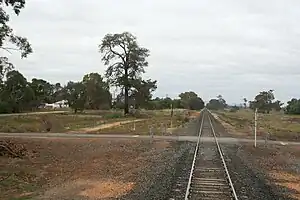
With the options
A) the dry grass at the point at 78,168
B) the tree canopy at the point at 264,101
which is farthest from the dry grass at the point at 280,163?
the tree canopy at the point at 264,101

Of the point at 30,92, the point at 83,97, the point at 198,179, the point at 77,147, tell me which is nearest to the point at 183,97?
the point at 83,97

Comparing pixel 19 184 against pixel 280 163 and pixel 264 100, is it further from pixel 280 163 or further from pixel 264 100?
pixel 264 100

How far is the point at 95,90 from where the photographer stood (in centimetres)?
9519

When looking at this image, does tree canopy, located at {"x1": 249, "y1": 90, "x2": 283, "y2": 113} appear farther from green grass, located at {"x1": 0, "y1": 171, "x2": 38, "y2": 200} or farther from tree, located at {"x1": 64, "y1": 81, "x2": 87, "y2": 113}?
green grass, located at {"x1": 0, "y1": 171, "x2": 38, "y2": 200}

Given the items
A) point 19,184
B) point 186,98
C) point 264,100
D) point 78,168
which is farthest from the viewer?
point 186,98

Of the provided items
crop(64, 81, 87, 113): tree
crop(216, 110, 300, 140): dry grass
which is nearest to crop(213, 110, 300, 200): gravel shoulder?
crop(216, 110, 300, 140): dry grass

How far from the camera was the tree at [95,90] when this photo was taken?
94769 millimetres

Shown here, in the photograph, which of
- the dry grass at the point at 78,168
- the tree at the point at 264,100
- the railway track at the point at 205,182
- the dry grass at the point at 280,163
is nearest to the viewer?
the railway track at the point at 205,182

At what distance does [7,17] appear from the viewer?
2275cm

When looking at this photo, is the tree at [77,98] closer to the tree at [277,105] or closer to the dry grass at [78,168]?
the dry grass at [78,168]

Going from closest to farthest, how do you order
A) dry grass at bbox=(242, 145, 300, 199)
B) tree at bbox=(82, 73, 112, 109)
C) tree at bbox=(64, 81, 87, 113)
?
dry grass at bbox=(242, 145, 300, 199) < tree at bbox=(64, 81, 87, 113) < tree at bbox=(82, 73, 112, 109)

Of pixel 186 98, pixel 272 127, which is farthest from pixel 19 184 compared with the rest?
pixel 186 98

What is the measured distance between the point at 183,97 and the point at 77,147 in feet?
529

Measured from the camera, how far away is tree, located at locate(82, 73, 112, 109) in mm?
94769
